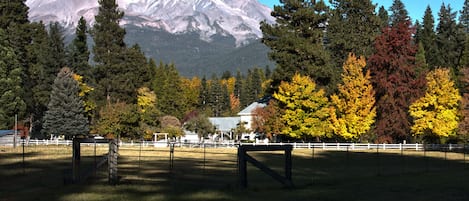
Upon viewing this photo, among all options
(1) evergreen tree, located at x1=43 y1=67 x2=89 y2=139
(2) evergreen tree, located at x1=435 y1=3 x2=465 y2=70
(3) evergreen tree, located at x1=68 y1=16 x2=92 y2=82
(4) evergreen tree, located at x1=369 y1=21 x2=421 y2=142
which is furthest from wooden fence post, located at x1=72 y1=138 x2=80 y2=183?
(2) evergreen tree, located at x1=435 y1=3 x2=465 y2=70

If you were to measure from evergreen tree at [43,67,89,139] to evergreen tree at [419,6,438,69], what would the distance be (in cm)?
5903

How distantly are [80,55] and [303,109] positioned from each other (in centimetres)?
4254

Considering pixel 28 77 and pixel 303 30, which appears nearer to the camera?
pixel 303 30

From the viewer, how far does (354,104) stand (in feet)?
208

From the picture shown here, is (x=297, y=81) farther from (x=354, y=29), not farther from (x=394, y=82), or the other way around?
(x=354, y=29)

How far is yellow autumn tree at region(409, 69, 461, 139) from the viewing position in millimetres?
62750

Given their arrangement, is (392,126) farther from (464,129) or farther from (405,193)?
(405,193)

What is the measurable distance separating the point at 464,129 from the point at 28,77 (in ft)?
202

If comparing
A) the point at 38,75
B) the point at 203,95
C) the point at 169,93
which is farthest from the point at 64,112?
the point at 203,95

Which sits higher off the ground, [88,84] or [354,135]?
[88,84]

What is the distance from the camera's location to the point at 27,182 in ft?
72.9

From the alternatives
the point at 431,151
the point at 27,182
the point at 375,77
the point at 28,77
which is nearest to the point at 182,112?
the point at 28,77

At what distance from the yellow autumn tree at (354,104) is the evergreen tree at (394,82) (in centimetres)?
188

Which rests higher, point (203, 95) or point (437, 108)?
point (203, 95)
